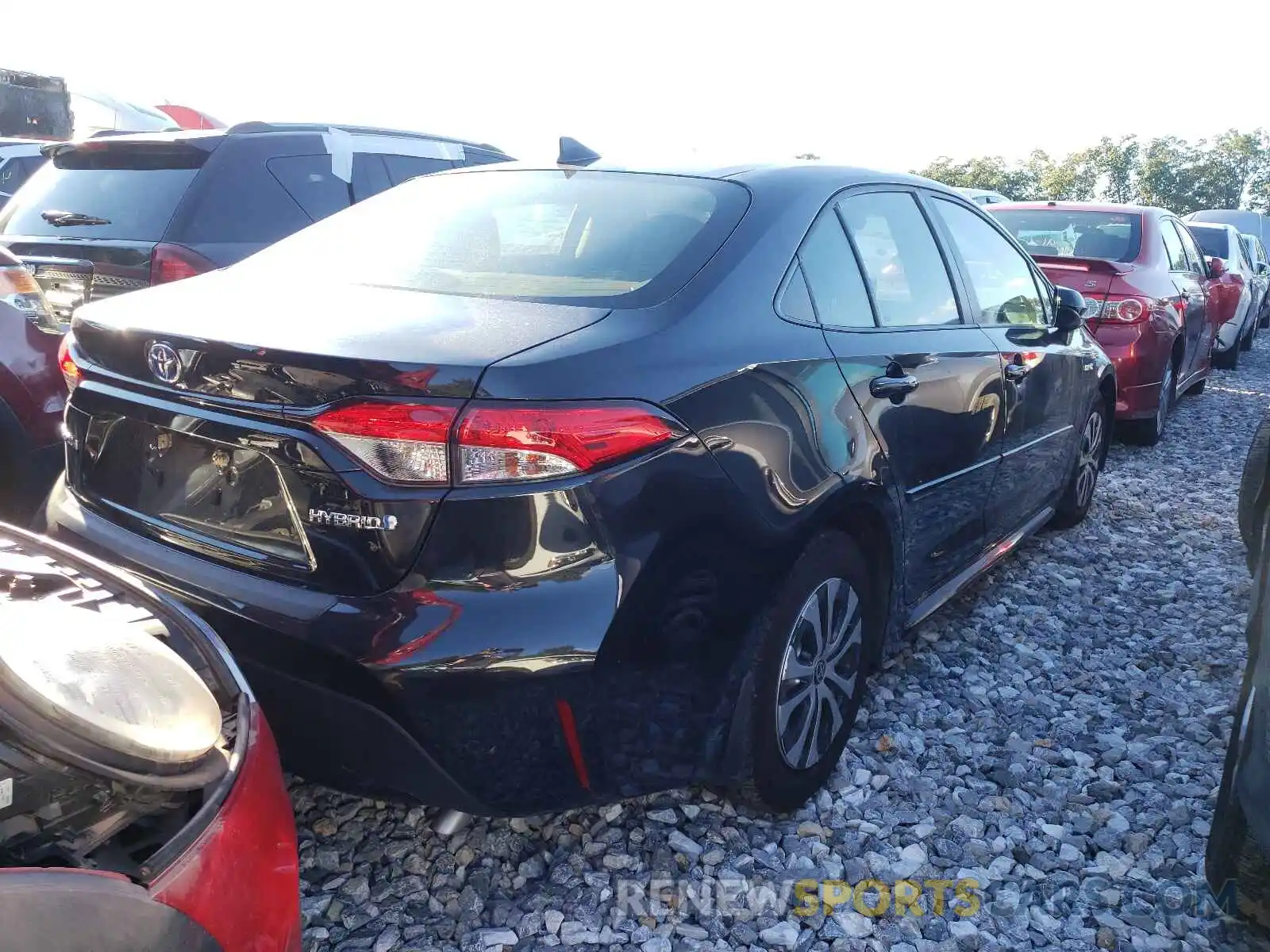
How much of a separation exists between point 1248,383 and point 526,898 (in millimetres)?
10646

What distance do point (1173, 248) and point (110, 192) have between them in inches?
268

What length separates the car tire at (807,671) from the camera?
2305 mm

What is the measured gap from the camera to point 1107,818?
271 centimetres

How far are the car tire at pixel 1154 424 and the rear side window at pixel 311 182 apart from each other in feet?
17.0

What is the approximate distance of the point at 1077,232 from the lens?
6965mm

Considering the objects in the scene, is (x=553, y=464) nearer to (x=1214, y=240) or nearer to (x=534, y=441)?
(x=534, y=441)

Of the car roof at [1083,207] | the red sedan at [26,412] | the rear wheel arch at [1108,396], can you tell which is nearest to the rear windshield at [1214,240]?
the car roof at [1083,207]

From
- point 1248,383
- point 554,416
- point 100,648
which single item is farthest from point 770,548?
point 1248,383

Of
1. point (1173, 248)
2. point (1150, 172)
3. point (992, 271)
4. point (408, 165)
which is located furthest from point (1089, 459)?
point (1150, 172)

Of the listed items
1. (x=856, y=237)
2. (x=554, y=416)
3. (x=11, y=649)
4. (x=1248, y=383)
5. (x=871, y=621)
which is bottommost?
(x=1248, y=383)

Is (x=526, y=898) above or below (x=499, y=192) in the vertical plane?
below

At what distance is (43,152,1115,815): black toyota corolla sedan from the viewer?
1.82 metres

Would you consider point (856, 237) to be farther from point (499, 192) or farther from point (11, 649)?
point (11, 649)

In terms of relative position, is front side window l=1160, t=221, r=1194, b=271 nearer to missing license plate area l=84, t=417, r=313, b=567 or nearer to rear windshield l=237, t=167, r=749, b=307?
rear windshield l=237, t=167, r=749, b=307
